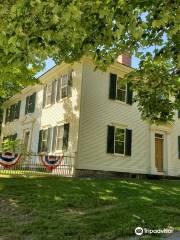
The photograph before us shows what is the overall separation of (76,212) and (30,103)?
62.3 ft

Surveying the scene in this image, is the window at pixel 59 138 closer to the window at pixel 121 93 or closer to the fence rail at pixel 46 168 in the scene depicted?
the fence rail at pixel 46 168

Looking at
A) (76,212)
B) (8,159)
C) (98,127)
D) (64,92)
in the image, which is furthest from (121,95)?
(76,212)

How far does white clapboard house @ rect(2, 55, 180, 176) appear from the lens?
19891mm

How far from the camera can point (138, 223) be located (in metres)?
7.48

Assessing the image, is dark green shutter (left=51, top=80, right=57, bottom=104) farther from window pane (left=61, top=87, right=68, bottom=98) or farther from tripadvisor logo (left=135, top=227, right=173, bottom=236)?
tripadvisor logo (left=135, top=227, right=173, bottom=236)

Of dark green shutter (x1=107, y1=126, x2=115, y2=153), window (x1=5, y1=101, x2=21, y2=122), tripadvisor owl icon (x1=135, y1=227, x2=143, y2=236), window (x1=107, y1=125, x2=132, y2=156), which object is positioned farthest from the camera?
window (x1=5, y1=101, x2=21, y2=122)

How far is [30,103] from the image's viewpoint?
2736 centimetres

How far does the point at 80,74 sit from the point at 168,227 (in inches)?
567

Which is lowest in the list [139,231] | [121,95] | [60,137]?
[139,231]

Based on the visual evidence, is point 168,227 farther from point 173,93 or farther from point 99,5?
point 173,93

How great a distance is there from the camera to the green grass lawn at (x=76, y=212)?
6.98 meters

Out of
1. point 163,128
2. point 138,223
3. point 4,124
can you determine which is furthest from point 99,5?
point 4,124

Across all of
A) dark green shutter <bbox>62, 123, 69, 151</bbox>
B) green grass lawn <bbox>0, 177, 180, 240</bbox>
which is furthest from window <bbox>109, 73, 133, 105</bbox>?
green grass lawn <bbox>0, 177, 180, 240</bbox>

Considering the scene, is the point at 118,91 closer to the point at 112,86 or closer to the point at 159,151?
the point at 112,86
